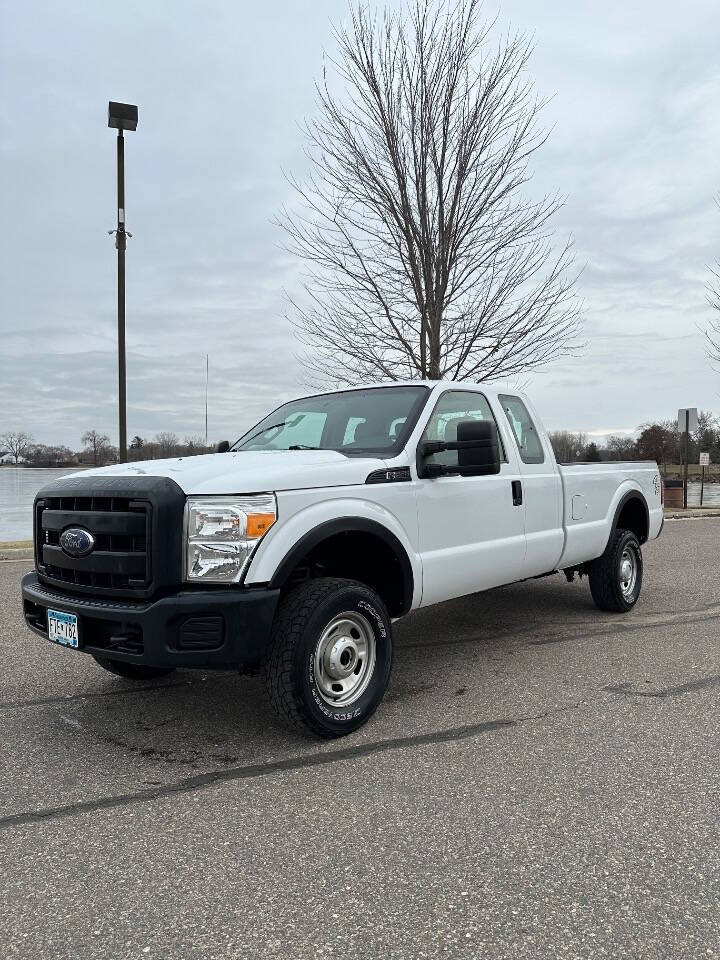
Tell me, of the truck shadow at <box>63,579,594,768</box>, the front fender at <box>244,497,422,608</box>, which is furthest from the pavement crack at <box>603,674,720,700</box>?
the front fender at <box>244,497,422,608</box>

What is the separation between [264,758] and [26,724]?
1.43 metres

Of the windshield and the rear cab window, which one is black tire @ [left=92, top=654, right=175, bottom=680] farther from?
the rear cab window

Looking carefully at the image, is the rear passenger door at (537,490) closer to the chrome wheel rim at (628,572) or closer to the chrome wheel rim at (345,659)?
the chrome wheel rim at (628,572)

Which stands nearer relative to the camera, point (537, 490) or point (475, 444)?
point (475, 444)

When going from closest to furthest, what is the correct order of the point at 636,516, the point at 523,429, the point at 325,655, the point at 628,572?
the point at 325,655 → the point at 523,429 → the point at 628,572 → the point at 636,516

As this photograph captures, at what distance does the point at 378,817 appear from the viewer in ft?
9.98

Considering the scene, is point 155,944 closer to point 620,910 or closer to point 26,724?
point 620,910

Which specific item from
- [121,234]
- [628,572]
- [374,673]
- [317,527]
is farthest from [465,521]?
[121,234]

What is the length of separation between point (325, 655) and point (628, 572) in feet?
13.5

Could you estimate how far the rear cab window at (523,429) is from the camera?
5715 mm

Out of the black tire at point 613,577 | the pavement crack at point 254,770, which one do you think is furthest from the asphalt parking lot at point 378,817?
the black tire at point 613,577

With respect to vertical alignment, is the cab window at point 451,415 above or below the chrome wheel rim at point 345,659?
above

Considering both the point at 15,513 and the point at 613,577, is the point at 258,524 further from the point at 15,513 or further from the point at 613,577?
the point at 15,513

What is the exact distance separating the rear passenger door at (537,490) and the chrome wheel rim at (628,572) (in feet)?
4.28
